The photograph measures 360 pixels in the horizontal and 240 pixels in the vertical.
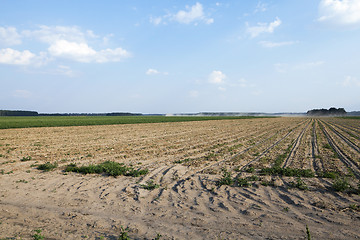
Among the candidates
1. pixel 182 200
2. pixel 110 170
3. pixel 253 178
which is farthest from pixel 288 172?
pixel 110 170

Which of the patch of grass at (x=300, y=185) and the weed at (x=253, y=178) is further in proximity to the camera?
the weed at (x=253, y=178)

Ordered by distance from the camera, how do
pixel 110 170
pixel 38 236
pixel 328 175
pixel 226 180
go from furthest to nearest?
pixel 110 170 < pixel 328 175 < pixel 226 180 < pixel 38 236

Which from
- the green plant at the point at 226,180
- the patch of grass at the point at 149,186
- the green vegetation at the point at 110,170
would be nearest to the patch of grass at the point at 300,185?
the green plant at the point at 226,180

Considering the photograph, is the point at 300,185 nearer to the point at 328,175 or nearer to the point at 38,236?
the point at 328,175

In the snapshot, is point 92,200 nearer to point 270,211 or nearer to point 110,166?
point 110,166

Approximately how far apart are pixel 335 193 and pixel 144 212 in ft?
20.4

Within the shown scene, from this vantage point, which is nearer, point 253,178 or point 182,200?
point 182,200

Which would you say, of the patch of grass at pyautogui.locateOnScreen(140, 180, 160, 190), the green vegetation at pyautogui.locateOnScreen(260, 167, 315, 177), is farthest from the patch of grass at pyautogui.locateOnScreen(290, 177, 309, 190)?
the patch of grass at pyautogui.locateOnScreen(140, 180, 160, 190)

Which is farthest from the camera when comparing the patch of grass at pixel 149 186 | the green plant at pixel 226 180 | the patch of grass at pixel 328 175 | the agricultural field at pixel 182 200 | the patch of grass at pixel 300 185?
the patch of grass at pixel 328 175

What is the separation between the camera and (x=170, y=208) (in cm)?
624

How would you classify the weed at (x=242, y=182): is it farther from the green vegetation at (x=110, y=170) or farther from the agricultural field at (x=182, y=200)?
the green vegetation at (x=110, y=170)

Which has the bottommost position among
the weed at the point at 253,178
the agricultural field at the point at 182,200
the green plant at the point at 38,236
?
the agricultural field at the point at 182,200

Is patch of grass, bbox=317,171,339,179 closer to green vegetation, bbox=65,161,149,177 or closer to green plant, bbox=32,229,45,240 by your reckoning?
green vegetation, bbox=65,161,149,177

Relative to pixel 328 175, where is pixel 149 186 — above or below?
below
